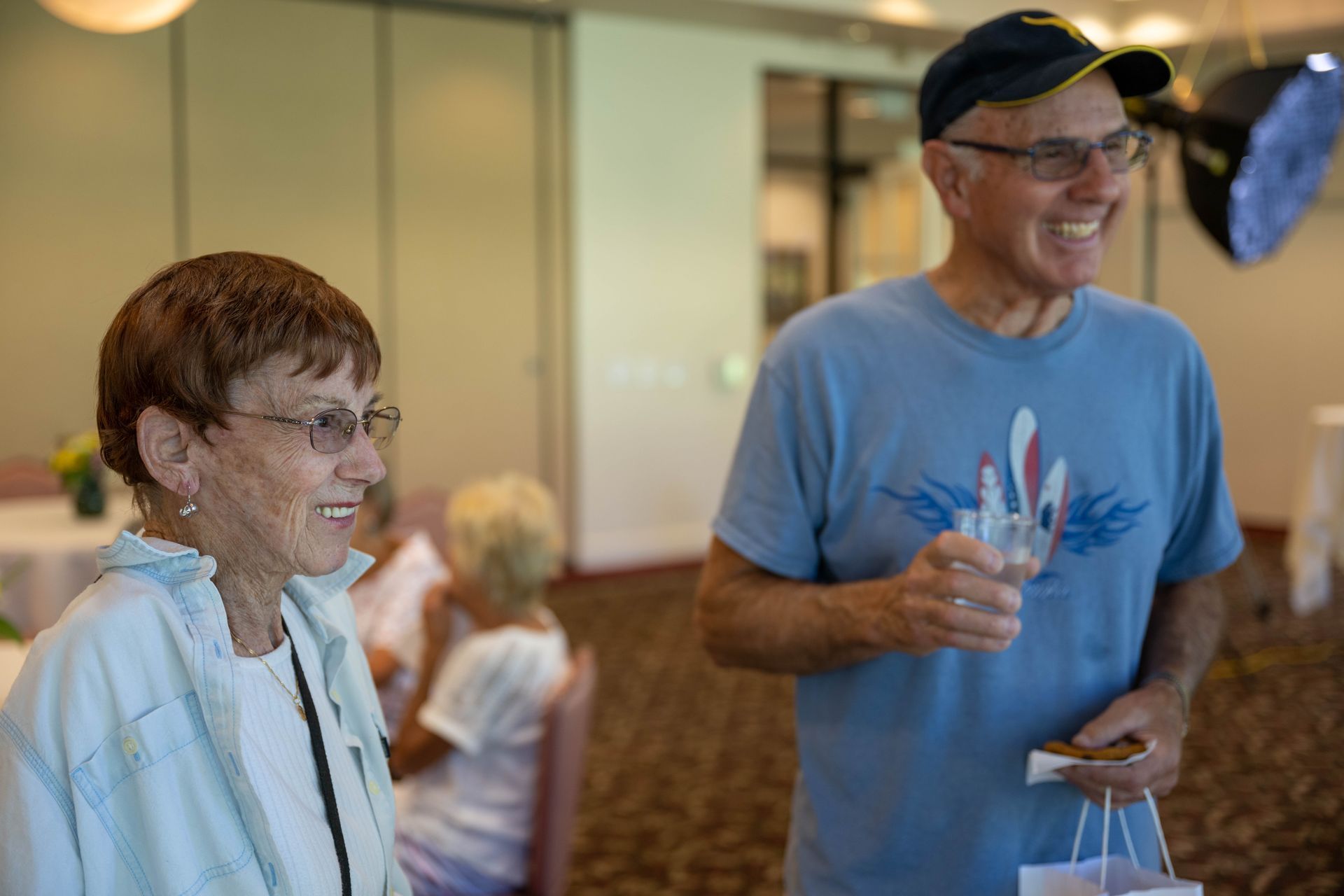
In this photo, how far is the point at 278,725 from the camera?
1.03m

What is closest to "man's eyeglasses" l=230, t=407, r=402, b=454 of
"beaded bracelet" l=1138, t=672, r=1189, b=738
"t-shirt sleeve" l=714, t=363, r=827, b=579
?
"t-shirt sleeve" l=714, t=363, r=827, b=579

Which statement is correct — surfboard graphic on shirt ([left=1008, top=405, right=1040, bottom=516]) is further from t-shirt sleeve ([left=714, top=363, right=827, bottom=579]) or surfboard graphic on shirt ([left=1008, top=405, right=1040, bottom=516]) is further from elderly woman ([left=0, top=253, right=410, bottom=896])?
elderly woman ([left=0, top=253, right=410, bottom=896])

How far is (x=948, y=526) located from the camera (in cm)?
140

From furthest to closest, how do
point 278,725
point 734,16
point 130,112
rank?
1. point 734,16
2. point 130,112
3. point 278,725

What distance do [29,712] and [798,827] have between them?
97 cm

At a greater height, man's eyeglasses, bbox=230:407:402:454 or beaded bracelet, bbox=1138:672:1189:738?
man's eyeglasses, bbox=230:407:402:454

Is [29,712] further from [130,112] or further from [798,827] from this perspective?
[130,112]

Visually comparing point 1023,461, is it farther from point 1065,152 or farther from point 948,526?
point 1065,152

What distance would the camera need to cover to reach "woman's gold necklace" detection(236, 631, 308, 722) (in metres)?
A: 1.05

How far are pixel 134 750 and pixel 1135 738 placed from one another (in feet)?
3.58

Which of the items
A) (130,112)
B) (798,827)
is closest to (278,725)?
(798,827)

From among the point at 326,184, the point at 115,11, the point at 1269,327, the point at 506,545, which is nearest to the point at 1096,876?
the point at 506,545

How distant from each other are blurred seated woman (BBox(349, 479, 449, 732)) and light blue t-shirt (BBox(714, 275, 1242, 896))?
1571mm

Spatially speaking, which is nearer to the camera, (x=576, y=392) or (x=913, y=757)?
(x=913, y=757)
